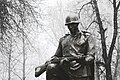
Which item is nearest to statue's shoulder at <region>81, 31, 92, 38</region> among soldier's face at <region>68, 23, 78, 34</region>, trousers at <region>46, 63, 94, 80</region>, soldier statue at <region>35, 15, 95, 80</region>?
soldier statue at <region>35, 15, 95, 80</region>

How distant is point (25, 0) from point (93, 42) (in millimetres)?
5280

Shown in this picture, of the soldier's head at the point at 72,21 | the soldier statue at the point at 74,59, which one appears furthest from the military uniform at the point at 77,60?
the soldier's head at the point at 72,21

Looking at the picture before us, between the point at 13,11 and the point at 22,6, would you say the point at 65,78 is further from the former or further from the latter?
the point at 22,6

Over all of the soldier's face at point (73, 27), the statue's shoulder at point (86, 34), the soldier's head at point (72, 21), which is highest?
the soldier's head at point (72, 21)


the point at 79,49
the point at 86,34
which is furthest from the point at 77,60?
the point at 86,34

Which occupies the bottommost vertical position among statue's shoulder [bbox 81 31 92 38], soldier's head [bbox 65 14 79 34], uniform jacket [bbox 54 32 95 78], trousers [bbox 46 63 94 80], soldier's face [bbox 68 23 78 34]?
trousers [bbox 46 63 94 80]

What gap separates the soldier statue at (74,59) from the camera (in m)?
4.52

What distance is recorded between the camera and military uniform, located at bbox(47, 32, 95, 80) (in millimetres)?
4520

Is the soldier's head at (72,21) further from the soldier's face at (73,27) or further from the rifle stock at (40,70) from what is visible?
the rifle stock at (40,70)

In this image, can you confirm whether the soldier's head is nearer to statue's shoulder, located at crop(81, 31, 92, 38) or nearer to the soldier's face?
the soldier's face

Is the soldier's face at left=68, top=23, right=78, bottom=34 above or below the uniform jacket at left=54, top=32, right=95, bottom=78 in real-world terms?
above

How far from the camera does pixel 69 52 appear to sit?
4785 mm

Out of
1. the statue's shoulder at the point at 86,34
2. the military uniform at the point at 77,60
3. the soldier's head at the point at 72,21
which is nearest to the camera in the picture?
the military uniform at the point at 77,60

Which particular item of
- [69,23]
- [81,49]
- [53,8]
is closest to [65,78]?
[81,49]
